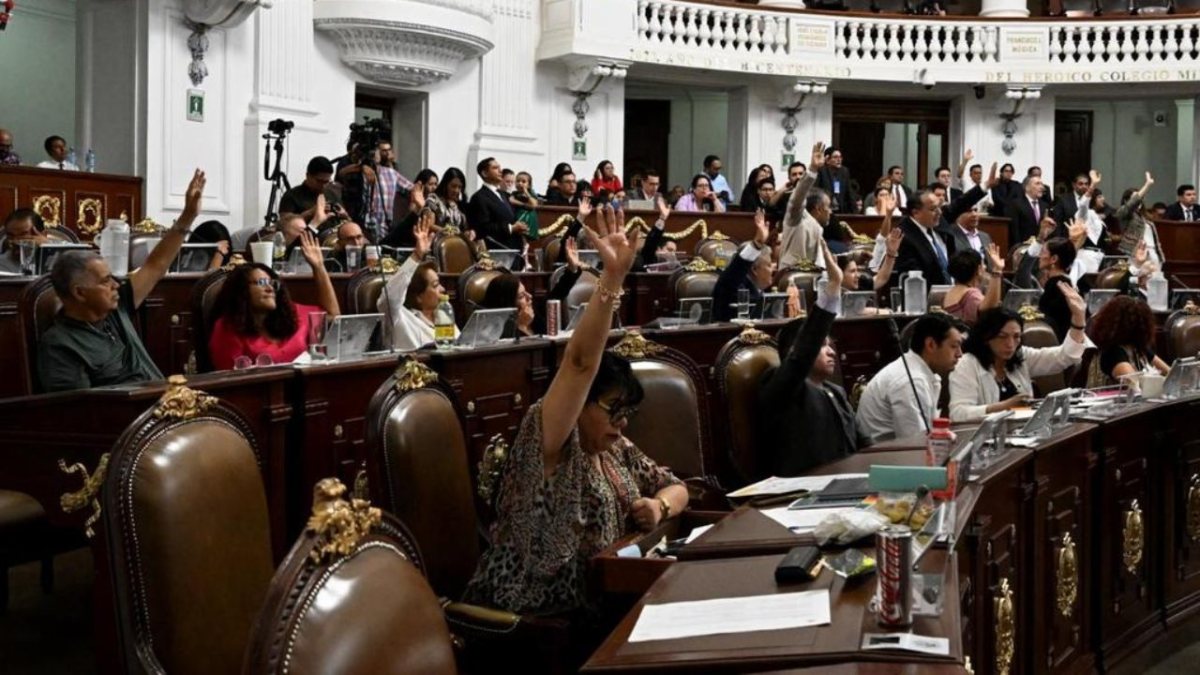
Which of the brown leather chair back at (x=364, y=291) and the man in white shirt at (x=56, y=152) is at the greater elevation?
the man in white shirt at (x=56, y=152)

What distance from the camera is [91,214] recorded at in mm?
8859

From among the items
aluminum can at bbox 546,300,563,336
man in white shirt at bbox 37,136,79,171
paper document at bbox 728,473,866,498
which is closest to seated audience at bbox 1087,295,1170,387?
aluminum can at bbox 546,300,563,336

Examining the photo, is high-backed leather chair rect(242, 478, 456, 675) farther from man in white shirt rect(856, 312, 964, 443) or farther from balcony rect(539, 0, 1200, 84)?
balcony rect(539, 0, 1200, 84)

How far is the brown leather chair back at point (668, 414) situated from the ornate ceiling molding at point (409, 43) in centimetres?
827

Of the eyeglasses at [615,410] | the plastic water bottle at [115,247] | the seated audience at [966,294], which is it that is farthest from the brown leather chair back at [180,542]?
the seated audience at [966,294]

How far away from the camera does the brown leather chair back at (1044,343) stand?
557cm

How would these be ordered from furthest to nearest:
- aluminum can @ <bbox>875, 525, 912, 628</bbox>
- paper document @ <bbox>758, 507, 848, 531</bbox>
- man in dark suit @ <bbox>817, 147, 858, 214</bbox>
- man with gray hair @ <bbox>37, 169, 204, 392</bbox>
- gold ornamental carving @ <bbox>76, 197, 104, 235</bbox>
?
1. man in dark suit @ <bbox>817, 147, 858, 214</bbox>
2. gold ornamental carving @ <bbox>76, 197, 104, 235</bbox>
3. man with gray hair @ <bbox>37, 169, 204, 392</bbox>
4. paper document @ <bbox>758, 507, 848, 531</bbox>
5. aluminum can @ <bbox>875, 525, 912, 628</bbox>

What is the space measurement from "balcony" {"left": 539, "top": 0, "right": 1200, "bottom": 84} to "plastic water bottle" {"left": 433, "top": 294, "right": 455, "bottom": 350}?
9.30 metres

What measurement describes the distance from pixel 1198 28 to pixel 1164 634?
40.2ft

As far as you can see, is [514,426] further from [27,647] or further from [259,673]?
[259,673]

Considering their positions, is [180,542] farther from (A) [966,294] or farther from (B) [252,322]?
(A) [966,294]

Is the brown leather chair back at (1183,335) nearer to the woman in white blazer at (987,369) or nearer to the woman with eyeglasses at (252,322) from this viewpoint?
the woman in white blazer at (987,369)

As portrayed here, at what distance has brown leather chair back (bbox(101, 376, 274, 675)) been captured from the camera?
205cm

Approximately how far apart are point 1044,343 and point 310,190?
173 inches
